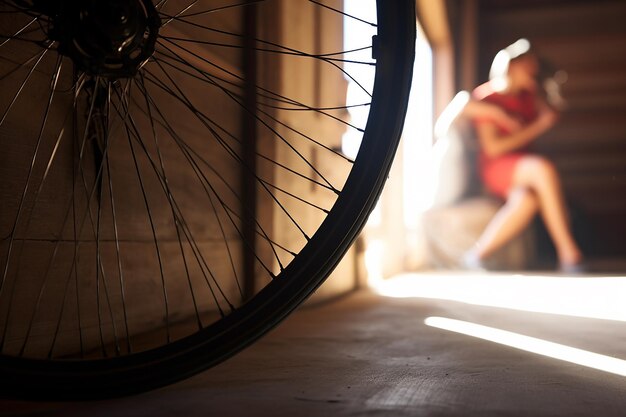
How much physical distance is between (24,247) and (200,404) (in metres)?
0.36

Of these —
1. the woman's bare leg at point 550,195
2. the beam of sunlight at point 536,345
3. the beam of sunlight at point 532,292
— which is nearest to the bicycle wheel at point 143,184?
the beam of sunlight at point 536,345

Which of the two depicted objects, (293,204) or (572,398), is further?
(293,204)

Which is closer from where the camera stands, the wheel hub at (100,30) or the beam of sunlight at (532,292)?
the wheel hub at (100,30)

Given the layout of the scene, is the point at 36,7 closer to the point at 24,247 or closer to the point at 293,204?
the point at 24,247

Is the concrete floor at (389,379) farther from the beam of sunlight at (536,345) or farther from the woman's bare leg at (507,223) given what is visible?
the woman's bare leg at (507,223)

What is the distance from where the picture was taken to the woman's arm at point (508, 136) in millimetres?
3854

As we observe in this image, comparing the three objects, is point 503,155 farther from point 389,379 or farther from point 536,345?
point 389,379

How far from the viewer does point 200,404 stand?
2.42 feet

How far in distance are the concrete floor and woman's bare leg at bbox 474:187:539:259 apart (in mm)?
2238

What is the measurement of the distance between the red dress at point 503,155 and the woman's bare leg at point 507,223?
0.45 feet

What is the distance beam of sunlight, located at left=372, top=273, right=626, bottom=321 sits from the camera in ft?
5.75

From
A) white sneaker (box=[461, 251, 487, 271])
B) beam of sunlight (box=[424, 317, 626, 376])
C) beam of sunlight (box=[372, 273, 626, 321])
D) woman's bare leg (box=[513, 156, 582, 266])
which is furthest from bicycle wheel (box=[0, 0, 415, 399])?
woman's bare leg (box=[513, 156, 582, 266])

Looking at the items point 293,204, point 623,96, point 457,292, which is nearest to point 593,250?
point 623,96

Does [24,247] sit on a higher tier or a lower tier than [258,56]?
lower
